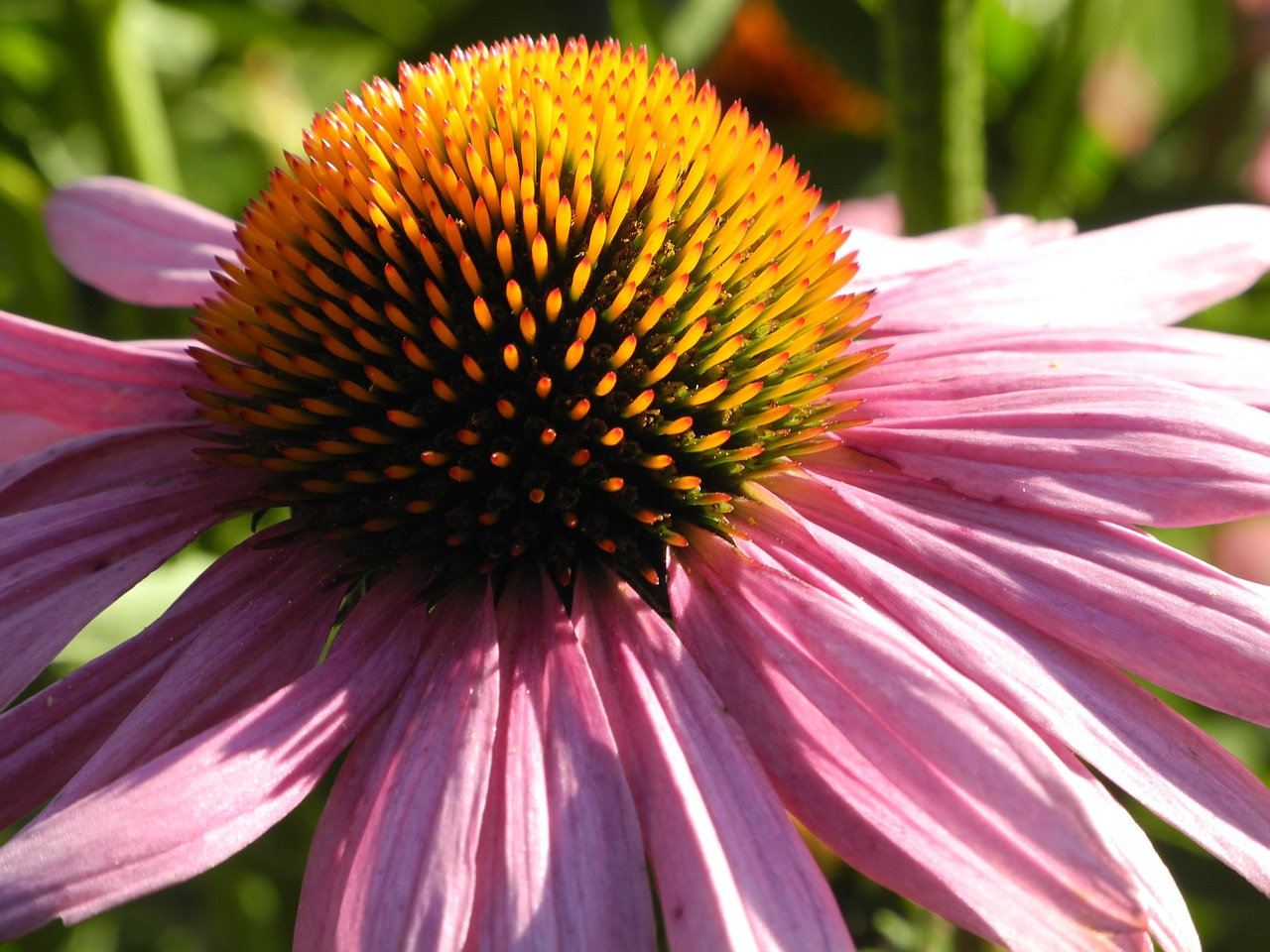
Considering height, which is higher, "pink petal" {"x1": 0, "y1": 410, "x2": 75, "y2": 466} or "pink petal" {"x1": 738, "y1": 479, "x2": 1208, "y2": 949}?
"pink petal" {"x1": 738, "y1": 479, "x2": 1208, "y2": 949}

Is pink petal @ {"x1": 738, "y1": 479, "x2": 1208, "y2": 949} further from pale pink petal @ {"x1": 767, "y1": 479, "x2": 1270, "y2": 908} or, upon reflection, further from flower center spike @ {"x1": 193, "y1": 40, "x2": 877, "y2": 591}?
flower center spike @ {"x1": 193, "y1": 40, "x2": 877, "y2": 591}

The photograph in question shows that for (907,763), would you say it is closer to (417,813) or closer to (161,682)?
(417,813)

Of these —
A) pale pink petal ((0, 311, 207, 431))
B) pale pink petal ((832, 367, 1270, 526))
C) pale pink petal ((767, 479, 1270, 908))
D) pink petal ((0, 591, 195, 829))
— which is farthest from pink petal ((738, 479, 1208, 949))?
pale pink petal ((0, 311, 207, 431))

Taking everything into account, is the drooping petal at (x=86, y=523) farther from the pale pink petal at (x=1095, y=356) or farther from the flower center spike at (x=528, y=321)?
the pale pink petal at (x=1095, y=356)

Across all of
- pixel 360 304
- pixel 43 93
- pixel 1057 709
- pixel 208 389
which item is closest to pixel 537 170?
pixel 360 304

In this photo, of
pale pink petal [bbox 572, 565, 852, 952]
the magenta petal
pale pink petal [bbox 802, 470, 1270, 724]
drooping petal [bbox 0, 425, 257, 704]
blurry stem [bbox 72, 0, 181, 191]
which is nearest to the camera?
pale pink petal [bbox 572, 565, 852, 952]

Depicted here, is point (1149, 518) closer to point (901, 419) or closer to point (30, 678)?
point (901, 419)
